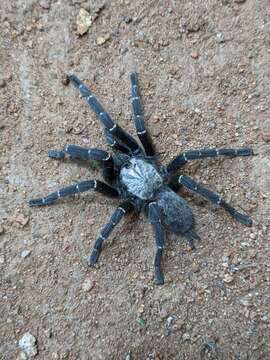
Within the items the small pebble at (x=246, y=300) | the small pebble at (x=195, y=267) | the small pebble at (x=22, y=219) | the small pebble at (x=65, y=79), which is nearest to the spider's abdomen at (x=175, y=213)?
the small pebble at (x=195, y=267)

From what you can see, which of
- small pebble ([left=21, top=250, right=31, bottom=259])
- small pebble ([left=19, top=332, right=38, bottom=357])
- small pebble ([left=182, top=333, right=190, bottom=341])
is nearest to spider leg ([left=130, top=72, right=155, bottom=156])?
small pebble ([left=21, top=250, right=31, bottom=259])

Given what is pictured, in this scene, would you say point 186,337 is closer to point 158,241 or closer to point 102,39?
point 158,241

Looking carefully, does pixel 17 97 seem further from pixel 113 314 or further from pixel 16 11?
pixel 113 314

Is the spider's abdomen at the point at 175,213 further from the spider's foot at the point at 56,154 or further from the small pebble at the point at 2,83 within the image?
the small pebble at the point at 2,83

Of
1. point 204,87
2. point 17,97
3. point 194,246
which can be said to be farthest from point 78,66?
point 194,246

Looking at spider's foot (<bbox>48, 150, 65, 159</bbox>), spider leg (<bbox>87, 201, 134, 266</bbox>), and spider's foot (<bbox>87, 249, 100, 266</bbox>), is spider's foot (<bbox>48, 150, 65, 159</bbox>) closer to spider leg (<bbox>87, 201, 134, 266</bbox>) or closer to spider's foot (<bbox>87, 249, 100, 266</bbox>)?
spider leg (<bbox>87, 201, 134, 266</bbox>)

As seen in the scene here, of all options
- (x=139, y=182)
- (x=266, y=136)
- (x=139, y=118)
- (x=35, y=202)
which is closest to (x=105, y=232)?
(x=139, y=182)
